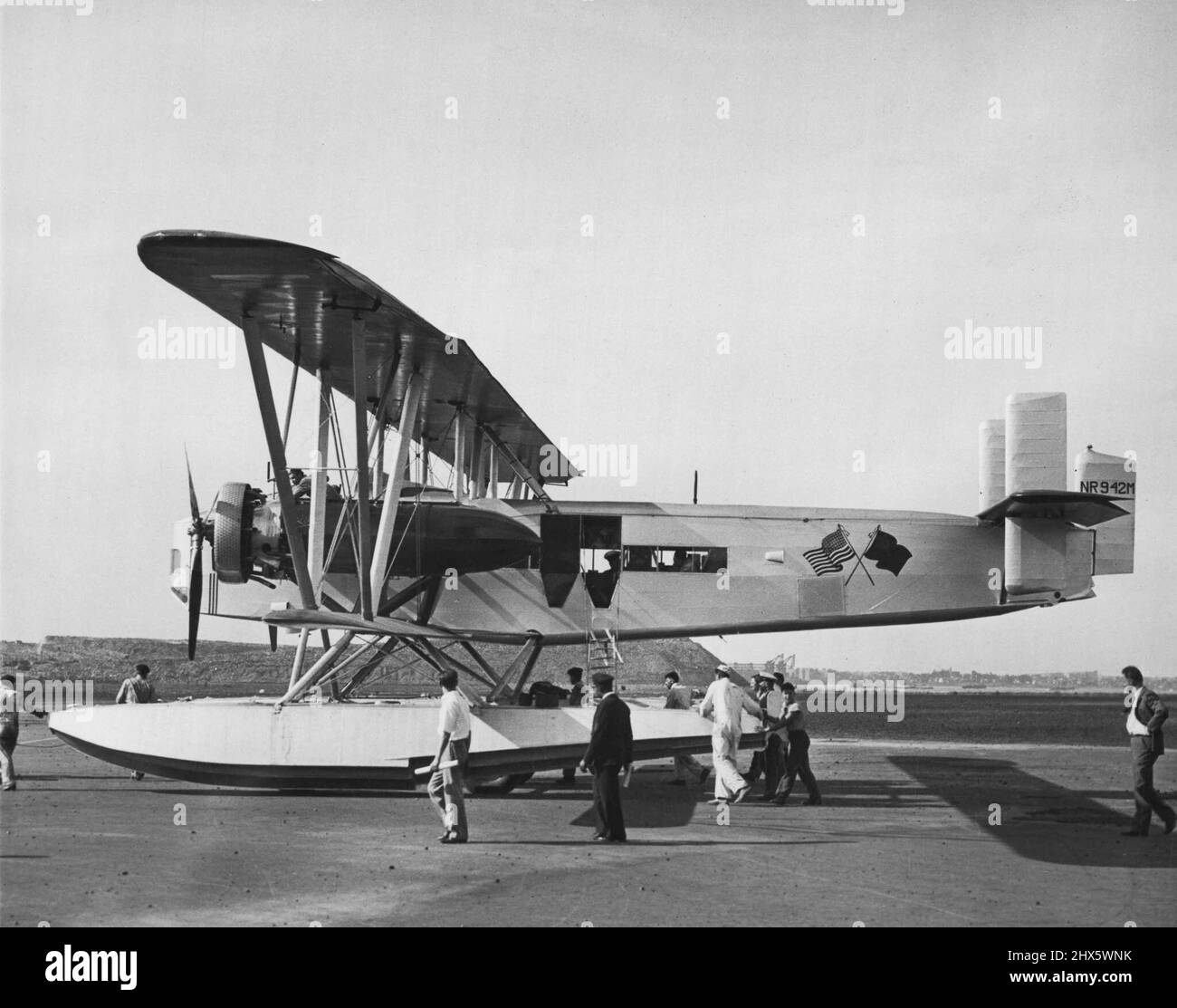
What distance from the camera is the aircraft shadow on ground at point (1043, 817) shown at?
10.2 meters

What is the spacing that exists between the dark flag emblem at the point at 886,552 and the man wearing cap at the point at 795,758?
2597 millimetres

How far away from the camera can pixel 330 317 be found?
545 inches

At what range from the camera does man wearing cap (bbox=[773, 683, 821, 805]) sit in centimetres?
1397

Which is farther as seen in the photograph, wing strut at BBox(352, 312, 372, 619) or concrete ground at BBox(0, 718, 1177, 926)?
wing strut at BBox(352, 312, 372, 619)

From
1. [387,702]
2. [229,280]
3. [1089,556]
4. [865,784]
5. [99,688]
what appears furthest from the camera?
[99,688]

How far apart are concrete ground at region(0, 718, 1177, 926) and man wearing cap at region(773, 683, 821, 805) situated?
0.27 meters

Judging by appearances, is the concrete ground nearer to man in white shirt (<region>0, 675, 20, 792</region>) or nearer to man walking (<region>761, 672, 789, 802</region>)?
Answer: man in white shirt (<region>0, 675, 20, 792</region>)

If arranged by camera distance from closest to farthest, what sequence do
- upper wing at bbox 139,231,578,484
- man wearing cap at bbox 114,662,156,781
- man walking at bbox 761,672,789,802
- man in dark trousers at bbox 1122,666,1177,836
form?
1. man in dark trousers at bbox 1122,666,1177,836
2. upper wing at bbox 139,231,578,484
3. man walking at bbox 761,672,789,802
4. man wearing cap at bbox 114,662,156,781

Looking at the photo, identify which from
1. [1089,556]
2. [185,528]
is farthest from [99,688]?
[1089,556]

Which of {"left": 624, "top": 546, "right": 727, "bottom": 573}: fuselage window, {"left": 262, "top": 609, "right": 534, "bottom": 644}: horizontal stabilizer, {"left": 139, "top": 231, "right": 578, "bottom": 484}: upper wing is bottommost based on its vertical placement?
{"left": 262, "top": 609, "right": 534, "bottom": 644}: horizontal stabilizer

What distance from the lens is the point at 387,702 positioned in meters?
14.2

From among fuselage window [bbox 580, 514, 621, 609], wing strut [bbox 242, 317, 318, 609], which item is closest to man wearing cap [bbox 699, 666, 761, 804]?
fuselage window [bbox 580, 514, 621, 609]
